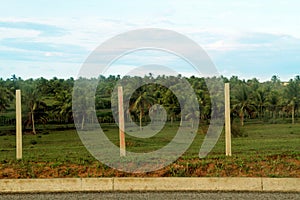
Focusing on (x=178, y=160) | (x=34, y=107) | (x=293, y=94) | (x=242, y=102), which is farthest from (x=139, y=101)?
(x=293, y=94)

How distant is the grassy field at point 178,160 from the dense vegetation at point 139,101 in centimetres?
31

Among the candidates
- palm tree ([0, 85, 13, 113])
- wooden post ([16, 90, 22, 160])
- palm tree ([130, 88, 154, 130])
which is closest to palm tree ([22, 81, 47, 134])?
palm tree ([0, 85, 13, 113])

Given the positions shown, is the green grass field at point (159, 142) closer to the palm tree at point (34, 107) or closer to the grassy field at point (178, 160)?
the grassy field at point (178, 160)

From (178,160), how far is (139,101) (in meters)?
2.92

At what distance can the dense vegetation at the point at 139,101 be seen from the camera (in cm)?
1208

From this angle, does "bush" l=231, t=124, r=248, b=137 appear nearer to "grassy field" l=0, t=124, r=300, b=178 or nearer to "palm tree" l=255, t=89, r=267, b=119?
"grassy field" l=0, t=124, r=300, b=178

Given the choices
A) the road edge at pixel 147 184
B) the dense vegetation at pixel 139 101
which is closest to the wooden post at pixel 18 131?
the dense vegetation at pixel 139 101

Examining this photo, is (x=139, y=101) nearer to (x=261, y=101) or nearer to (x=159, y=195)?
(x=261, y=101)

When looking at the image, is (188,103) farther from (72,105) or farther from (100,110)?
(72,105)

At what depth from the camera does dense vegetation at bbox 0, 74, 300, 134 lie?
39.6ft

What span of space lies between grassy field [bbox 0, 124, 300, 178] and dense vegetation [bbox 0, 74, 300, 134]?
1.00 ft

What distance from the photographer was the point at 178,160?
952 cm

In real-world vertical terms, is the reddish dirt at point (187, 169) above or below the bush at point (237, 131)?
below

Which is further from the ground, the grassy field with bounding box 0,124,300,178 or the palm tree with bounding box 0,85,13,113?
Answer: the palm tree with bounding box 0,85,13,113
